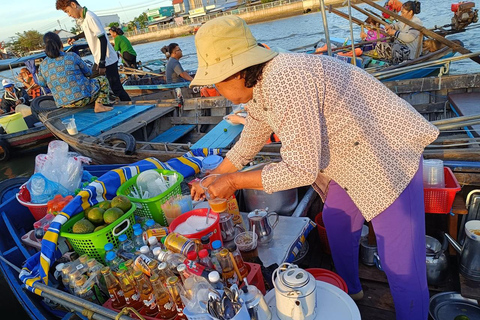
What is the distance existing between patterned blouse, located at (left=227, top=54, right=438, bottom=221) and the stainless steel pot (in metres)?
1.22

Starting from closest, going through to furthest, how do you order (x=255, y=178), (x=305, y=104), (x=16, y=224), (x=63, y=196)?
(x=305, y=104), (x=255, y=178), (x=63, y=196), (x=16, y=224)

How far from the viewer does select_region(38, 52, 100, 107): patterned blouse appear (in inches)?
230

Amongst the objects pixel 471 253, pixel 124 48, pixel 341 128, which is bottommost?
pixel 471 253

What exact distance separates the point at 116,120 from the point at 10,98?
7.84 meters

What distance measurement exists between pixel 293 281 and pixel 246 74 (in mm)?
944

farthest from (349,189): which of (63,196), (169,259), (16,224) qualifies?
(16,224)

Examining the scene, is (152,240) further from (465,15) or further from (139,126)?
(465,15)

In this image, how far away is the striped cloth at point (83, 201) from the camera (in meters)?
2.12

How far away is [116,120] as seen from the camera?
5891mm

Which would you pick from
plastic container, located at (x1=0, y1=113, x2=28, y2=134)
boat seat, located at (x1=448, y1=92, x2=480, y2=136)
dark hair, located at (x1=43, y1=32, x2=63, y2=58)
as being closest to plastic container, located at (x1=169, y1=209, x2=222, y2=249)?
boat seat, located at (x1=448, y1=92, x2=480, y2=136)

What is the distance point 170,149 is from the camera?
425 cm

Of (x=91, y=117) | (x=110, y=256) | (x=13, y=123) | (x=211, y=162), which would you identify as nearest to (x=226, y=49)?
(x=110, y=256)

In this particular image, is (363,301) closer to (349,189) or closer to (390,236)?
(390,236)

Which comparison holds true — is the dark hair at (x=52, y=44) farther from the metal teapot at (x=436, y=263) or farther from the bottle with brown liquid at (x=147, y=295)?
the metal teapot at (x=436, y=263)
